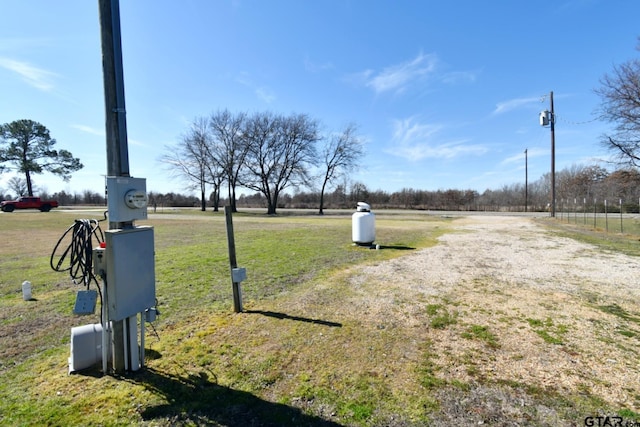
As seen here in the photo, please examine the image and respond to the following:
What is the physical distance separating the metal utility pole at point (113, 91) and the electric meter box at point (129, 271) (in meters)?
0.14

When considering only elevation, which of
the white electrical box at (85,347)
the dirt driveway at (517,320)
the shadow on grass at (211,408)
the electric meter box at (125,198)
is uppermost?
the electric meter box at (125,198)

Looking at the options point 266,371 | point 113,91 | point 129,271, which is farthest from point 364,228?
point 113,91

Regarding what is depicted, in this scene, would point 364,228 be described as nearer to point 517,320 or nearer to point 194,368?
point 517,320

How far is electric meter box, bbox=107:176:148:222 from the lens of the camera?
2205 millimetres

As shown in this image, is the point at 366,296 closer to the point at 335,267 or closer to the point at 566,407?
the point at 335,267

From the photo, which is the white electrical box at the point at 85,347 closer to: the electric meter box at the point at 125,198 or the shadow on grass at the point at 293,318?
the electric meter box at the point at 125,198

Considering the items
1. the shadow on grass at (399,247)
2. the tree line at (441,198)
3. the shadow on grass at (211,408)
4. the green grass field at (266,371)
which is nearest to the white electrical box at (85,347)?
the green grass field at (266,371)

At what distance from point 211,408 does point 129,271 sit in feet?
3.89

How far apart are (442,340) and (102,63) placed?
394cm

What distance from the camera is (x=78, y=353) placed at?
248 cm

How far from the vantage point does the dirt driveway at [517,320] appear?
2312 millimetres

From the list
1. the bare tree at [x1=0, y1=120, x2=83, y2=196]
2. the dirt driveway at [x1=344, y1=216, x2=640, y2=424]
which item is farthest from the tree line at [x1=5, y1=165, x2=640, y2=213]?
the dirt driveway at [x1=344, y1=216, x2=640, y2=424]

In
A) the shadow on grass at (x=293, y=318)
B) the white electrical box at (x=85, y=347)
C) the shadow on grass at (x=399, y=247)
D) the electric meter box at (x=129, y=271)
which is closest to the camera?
the electric meter box at (x=129, y=271)

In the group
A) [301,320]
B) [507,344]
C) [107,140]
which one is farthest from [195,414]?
[507,344]
